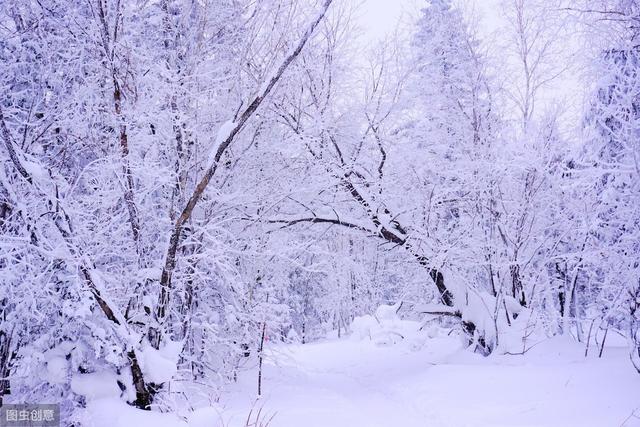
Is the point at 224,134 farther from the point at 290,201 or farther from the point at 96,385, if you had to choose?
the point at 290,201

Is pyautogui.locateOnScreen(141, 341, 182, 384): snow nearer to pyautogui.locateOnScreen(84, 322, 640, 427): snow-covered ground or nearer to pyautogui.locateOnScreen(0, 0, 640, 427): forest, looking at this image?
pyautogui.locateOnScreen(0, 0, 640, 427): forest

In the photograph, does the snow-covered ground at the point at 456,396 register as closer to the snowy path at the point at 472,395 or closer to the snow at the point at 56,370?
the snowy path at the point at 472,395

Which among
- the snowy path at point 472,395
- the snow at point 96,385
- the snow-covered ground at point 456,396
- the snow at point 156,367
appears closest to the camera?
the snow at point 96,385

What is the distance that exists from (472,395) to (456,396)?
0.24 metres

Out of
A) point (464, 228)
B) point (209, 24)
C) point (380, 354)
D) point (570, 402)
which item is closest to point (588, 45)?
point (464, 228)

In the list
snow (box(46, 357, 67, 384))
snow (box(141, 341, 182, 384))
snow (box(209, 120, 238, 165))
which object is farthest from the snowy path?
snow (box(209, 120, 238, 165))

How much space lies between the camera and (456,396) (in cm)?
646

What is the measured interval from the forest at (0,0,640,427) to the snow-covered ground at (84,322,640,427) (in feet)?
0.18

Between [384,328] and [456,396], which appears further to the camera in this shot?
[384,328]

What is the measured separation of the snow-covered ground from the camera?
484 centimetres

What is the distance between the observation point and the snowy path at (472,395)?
5133mm

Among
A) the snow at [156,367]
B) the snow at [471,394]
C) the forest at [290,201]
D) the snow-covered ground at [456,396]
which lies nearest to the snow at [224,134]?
the forest at [290,201]

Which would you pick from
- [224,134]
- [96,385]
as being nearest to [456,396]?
[96,385]

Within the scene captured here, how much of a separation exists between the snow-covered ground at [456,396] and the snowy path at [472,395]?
0.04ft
